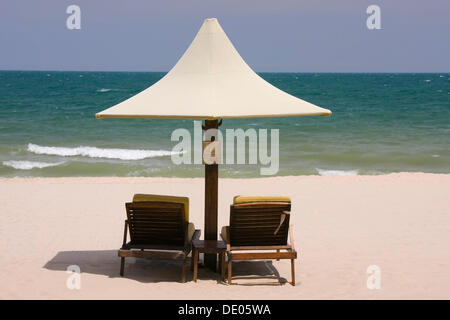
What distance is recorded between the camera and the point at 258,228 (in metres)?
6.11

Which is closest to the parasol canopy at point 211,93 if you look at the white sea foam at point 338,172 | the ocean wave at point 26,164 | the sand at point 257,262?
the sand at point 257,262

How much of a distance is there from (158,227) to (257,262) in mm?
1445

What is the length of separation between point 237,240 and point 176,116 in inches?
53.9

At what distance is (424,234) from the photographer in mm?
8430

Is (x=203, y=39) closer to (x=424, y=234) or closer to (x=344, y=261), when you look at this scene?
(x=344, y=261)

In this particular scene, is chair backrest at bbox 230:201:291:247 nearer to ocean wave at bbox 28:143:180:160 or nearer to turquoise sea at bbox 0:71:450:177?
turquoise sea at bbox 0:71:450:177

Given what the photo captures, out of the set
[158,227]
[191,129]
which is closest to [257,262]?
[158,227]

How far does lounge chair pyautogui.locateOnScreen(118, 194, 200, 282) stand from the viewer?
605 cm

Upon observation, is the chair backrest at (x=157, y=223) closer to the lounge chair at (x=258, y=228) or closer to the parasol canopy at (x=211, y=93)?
the lounge chair at (x=258, y=228)

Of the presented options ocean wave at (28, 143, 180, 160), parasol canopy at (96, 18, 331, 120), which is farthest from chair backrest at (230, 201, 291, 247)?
ocean wave at (28, 143, 180, 160)

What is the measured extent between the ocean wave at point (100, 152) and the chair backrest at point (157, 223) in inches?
522

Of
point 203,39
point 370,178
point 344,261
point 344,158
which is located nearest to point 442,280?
point 344,261

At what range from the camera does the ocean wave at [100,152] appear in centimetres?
1970

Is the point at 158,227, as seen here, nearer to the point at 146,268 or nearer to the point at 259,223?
the point at 146,268
